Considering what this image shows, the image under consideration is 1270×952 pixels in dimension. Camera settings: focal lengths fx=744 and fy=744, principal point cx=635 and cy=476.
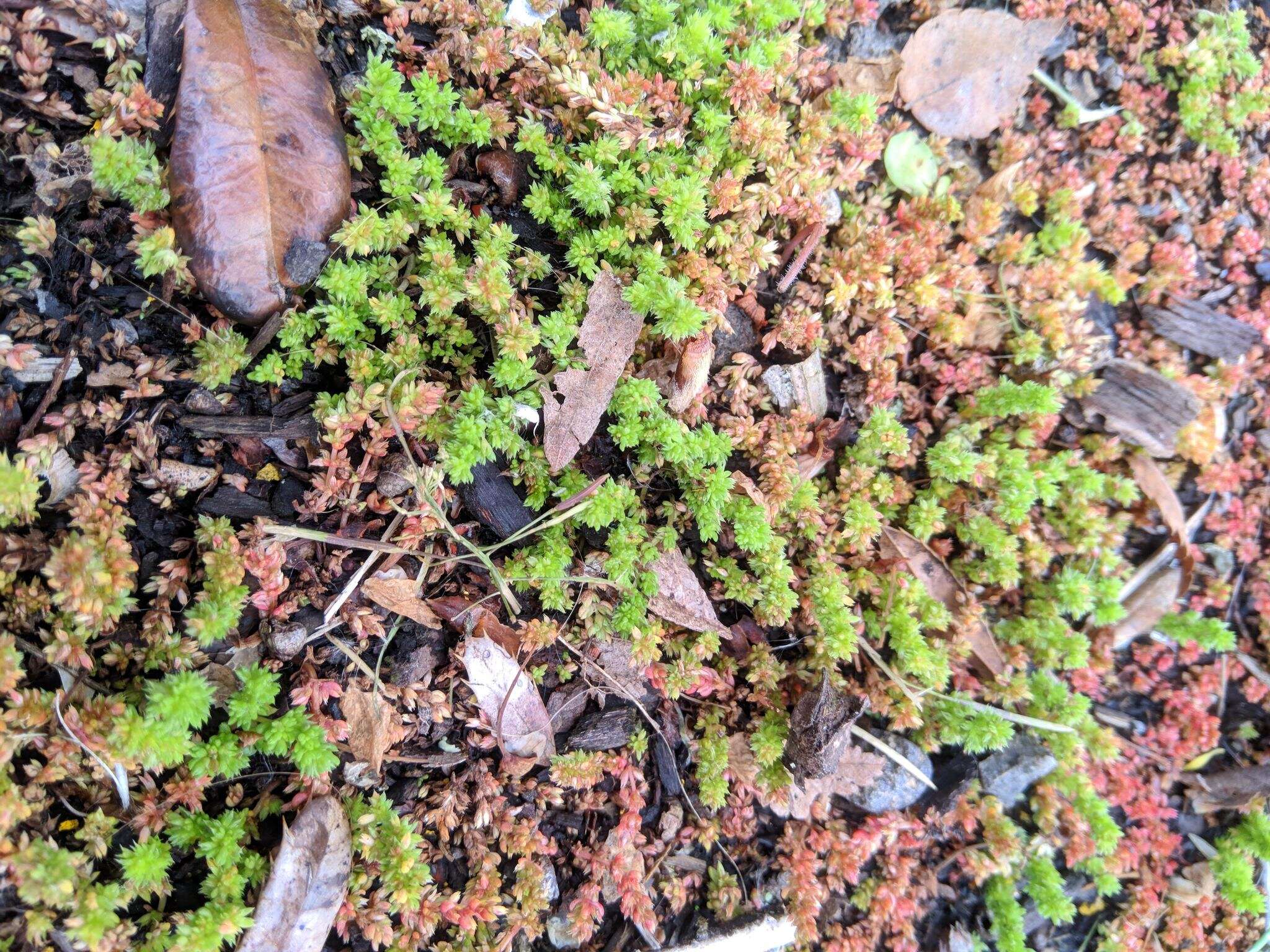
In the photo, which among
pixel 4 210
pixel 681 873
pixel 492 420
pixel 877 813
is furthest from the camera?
pixel 877 813

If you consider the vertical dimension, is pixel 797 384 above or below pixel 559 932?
above

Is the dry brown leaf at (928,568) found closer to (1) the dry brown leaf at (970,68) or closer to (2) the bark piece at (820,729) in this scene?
(2) the bark piece at (820,729)

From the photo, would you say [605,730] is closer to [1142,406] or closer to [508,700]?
[508,700]

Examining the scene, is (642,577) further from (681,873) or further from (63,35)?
(63,35)

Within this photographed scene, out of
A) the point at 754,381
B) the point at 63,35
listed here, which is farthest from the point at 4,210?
the point at 754,381

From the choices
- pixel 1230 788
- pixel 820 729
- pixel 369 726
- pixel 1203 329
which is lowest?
pixel 1230 788

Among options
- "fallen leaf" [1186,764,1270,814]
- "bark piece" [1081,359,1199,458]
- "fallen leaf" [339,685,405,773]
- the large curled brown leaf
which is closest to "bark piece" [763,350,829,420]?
"bark piece" [1081,359,1199,458]

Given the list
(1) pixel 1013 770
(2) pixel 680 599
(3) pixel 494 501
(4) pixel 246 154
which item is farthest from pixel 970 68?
(1) pixel 1013 770
